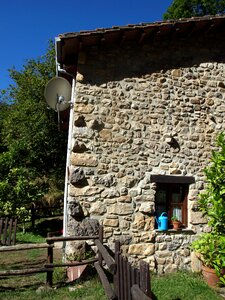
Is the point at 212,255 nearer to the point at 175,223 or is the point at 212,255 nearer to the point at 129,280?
the point at 175,223

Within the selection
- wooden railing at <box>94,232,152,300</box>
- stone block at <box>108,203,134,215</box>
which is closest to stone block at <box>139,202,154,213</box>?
stone block at <box>108,203,134,215</box>

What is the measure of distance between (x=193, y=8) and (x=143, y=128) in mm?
15536

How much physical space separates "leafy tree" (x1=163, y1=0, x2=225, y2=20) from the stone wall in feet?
42.2

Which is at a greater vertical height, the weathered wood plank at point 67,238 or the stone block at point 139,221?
the stone block at point 139,221

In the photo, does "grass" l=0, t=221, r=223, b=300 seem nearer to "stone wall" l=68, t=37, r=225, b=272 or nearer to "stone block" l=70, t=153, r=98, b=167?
"stone wall" l=68, t=37, r=225, b=272

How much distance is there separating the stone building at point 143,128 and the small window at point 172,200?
0.02 meters

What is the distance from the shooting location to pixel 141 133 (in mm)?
7012

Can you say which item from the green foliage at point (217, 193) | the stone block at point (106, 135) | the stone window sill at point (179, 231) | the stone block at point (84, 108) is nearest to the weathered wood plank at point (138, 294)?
the green foliage at point (217, 193)

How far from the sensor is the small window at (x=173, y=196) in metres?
7.04

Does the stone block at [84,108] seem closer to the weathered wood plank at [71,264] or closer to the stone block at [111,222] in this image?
the stone block at [111,222]

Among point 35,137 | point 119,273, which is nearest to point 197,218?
point 119,273

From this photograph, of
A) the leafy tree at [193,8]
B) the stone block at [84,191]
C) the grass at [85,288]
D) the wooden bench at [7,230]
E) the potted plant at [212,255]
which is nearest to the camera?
the grass at [85,288]

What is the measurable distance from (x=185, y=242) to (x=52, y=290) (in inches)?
115

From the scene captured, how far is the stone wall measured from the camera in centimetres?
655
